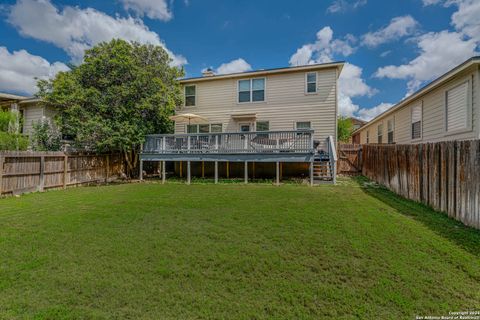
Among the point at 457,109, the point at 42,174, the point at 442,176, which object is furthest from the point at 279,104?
the point at 42,174

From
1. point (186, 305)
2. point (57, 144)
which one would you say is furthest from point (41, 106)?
point (186, 305)

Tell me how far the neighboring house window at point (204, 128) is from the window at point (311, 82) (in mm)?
5420

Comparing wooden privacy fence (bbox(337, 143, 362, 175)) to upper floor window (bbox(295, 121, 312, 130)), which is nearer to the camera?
upper floor window (bbox(295, 121, 312, 130))

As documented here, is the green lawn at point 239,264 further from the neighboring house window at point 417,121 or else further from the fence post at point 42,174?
the neighboring house window at point 417,121

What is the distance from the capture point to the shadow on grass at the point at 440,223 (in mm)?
3685

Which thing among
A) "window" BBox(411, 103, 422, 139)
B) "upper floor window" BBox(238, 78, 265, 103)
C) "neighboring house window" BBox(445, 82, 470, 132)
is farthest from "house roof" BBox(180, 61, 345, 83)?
"neighboring house window" BBox(445, 82, 470, 132)

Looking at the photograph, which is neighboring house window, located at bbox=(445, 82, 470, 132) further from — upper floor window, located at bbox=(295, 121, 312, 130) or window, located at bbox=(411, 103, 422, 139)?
upper floor window, located at bbox=(295, 121, 312, 130)

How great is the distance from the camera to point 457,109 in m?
8.27

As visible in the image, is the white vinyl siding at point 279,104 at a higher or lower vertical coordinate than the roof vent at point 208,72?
lower

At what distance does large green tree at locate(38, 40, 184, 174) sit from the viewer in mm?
11078

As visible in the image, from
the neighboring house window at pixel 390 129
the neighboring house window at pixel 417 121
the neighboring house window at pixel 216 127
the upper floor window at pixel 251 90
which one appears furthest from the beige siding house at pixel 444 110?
the neighboring house window at pixel 216 127

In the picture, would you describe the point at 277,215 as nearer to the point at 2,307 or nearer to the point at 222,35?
the point at 2,307

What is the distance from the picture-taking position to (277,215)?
5.27 metres

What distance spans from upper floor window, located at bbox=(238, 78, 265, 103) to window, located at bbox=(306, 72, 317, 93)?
248 cm
